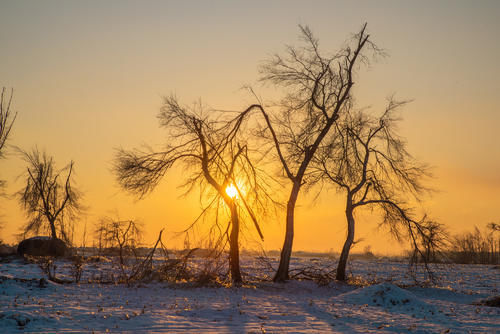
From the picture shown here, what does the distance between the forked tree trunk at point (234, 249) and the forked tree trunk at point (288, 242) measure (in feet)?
5.79

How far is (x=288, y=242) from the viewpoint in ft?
66.5

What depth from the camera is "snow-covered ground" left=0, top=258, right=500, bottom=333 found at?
10625 millimetres

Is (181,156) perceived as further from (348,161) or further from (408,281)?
(408,281)

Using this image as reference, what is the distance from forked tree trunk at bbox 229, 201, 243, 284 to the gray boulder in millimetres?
18029

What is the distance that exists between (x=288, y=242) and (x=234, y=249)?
8.05ft

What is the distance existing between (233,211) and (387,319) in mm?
8621

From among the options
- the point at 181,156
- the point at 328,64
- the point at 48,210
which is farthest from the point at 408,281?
the point at 48,210

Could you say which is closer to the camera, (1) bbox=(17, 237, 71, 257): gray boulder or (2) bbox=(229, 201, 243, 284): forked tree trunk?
(2) bbox=(229, 201, 243, 284): forked tree trunk

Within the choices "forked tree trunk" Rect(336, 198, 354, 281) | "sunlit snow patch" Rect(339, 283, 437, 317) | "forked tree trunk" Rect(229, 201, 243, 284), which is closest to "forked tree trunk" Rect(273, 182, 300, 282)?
"forked tree trunk" Rect(229, 201, 243, 284)

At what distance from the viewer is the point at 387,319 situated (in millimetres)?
12539

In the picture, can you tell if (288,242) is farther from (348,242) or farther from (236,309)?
(236,309)

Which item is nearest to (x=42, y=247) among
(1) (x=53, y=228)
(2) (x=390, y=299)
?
(1) (x=53, y=228)

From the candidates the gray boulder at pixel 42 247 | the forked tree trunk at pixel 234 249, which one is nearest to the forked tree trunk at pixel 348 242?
the forked tree trunk at pixel 234 249

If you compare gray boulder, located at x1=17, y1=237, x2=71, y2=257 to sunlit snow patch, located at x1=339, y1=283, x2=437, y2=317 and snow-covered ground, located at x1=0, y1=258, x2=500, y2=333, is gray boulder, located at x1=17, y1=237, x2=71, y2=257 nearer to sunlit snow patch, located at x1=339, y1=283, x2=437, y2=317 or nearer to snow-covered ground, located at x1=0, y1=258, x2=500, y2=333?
snow-covered ground, located at x1=0, y1=258, x2=500, y2=333
